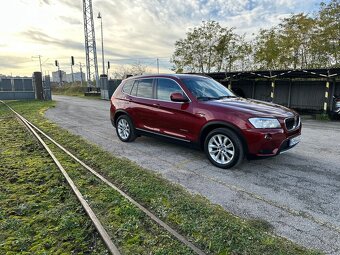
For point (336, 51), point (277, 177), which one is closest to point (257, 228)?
point (277, 177)

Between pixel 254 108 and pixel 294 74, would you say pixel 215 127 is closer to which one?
pixel 254 108

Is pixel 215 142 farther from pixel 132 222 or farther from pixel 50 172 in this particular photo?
pixel 50 172

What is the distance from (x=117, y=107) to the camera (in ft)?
22.1

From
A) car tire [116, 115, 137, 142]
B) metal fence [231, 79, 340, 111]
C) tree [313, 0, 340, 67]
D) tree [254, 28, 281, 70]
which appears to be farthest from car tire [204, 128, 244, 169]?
tree [254, 28, 281, 70]

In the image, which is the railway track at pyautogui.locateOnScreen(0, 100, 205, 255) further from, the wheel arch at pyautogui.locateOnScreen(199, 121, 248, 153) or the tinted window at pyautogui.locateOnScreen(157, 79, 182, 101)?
the tinted window at pyautogui.locateOnScreen(157, 79, 182, 101)

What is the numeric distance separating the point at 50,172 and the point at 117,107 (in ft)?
8.76

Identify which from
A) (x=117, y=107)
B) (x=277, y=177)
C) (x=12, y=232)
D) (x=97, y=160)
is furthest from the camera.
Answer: (x=117, y=107)

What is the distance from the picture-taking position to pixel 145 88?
19.8 feet

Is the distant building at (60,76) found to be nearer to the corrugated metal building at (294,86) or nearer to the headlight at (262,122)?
the corrugated metal building at (294,86)

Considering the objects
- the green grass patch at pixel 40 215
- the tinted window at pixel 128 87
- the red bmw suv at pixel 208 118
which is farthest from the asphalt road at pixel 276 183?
the green grass patch at pixel 40 215

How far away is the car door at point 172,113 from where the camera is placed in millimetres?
4992

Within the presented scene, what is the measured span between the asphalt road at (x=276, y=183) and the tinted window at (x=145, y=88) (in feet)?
4.23

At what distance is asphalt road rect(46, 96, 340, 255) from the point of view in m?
2.90

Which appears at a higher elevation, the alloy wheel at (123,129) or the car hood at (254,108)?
the car hood at (254,108)
